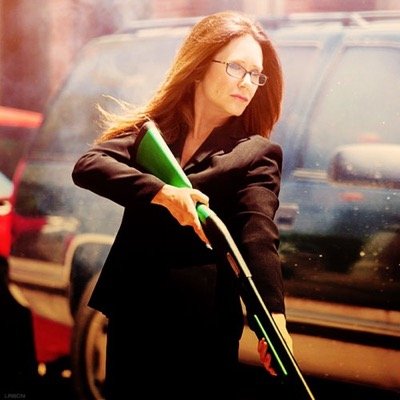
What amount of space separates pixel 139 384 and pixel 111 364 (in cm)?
8

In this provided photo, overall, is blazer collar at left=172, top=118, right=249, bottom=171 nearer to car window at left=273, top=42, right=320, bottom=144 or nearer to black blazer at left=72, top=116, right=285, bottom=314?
black blazer at left=72, top=116, right=285, bottom=314

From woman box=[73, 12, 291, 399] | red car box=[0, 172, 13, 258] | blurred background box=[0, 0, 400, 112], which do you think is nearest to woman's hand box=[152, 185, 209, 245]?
woman box=[73, 12, 291, 399]

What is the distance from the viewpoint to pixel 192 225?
1.56m

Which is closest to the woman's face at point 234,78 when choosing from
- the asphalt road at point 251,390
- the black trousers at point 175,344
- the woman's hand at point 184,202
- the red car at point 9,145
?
the woman's hand at point 184,202

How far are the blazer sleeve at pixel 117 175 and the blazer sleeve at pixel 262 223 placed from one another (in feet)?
0.60

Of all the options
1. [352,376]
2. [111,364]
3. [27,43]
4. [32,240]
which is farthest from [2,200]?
[352,376]

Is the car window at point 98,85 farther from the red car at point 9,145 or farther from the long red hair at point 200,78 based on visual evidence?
the long red hair at point 200,78

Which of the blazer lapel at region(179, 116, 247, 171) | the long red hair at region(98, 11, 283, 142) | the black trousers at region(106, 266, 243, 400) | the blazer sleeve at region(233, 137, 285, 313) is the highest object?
the long red hair at region(98, 11, 283, 142)

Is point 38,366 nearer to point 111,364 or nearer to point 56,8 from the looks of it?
point 111,364

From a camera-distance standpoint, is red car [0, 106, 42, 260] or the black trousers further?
red car [0, 106, 42, 260]

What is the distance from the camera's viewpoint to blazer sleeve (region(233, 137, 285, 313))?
1.56 metres

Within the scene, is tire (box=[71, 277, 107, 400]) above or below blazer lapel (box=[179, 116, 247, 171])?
below

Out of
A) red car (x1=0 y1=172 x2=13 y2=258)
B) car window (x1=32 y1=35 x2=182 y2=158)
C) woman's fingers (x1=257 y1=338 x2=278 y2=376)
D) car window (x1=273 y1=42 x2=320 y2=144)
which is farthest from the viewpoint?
red car (x1=0 y1=172 x2=13 y2=258)

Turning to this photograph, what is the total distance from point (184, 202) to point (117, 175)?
0.56ft
